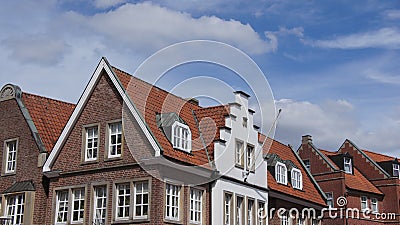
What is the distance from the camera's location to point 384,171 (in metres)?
60.3

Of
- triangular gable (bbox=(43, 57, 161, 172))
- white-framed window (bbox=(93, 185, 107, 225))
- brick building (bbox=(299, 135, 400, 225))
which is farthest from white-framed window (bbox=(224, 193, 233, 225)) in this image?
brick building (bbox=(299, 135, 400, 225))

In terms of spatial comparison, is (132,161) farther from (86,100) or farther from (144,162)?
(86,100)

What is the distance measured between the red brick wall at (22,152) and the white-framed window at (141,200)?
6.36 metres

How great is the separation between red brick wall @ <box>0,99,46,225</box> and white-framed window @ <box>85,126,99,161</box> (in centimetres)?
335

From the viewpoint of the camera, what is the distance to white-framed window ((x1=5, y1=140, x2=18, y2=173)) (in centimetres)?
3392

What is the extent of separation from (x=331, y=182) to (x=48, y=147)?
3022 centimetres

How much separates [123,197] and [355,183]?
33.3 m

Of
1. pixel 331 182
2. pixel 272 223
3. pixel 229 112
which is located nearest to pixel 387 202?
pixel 331 182

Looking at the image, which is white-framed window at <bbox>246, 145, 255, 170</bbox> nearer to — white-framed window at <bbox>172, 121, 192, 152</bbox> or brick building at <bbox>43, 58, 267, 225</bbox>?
brick building at <bbox>43, 58, 267, 225</bbox>

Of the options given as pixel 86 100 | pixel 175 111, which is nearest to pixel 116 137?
pixel 86 100

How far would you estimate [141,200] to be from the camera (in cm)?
2819

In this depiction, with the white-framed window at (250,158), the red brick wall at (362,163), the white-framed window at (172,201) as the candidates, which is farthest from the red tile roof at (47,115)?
the red brick wall at (362,163)

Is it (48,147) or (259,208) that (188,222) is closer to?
(259,208)

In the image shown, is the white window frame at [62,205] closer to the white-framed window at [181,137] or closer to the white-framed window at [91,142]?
the white-framed window at [91,142]
